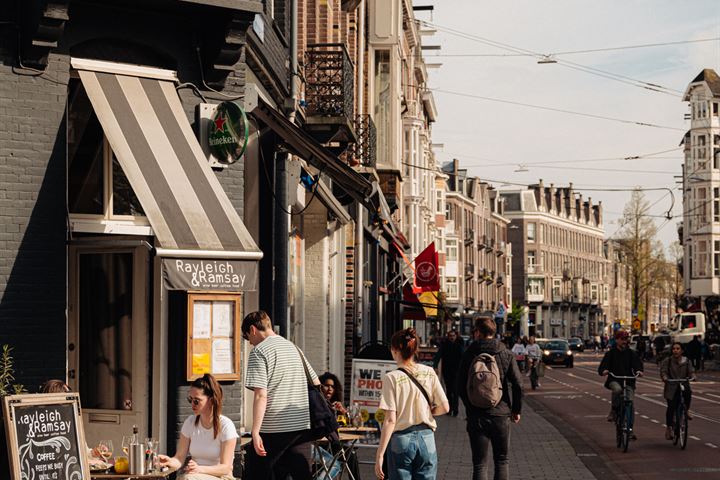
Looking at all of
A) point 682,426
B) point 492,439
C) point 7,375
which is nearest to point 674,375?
point 682,426

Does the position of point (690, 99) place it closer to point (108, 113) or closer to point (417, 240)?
point (417, 240)

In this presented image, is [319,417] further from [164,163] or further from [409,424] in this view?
[164,163]

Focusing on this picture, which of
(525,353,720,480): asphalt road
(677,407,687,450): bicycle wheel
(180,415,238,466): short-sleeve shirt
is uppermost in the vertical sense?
(180,415,238,466): short-sleeve shirt

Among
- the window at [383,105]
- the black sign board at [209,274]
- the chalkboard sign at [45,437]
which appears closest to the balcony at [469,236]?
the window at [383,105]

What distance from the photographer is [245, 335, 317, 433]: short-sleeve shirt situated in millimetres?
9914

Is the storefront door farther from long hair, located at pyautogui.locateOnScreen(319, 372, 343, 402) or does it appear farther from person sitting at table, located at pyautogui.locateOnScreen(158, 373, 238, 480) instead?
person sitting at table, located at pyautogui.locateOnScreen(158, 373, 238, 480)

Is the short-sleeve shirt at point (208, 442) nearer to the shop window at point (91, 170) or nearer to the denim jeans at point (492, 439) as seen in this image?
the denim jeans at point (492, 439)

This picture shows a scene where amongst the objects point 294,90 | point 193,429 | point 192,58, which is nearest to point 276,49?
point 294,90

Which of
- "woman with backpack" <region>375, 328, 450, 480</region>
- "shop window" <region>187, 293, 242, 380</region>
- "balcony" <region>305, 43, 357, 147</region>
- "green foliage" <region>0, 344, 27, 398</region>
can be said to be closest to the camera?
"woman with backpack" <region>375, 328, 450, 480</region>

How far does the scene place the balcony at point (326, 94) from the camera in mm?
20734

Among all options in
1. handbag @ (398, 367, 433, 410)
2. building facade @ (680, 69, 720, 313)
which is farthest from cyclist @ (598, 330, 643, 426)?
building facade @ (680, 69, 720, 313)

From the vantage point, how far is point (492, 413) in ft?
37.8

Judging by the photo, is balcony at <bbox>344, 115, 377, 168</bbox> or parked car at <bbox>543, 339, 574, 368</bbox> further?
parked car at <bbox>543, 339, 574, 368</bbox>

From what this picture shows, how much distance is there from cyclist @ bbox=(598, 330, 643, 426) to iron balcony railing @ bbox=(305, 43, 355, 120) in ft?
18.9
